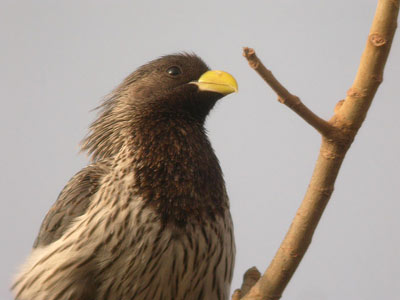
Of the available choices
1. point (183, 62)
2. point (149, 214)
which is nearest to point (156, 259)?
point (149, 214)

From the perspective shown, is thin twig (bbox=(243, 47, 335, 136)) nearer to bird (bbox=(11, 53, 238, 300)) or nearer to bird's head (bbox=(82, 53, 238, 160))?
bird (bbox=(11, 53, 238, 300))

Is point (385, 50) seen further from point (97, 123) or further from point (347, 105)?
point (97, 123)

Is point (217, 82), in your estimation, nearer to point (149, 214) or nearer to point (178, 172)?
point (178, 172)

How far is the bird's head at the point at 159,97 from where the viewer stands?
13.7 feet

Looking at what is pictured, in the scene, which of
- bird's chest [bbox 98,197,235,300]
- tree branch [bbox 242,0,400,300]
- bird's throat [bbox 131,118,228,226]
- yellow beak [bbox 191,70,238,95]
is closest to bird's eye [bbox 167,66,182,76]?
yellow beak [bbox 191,70,238,95]

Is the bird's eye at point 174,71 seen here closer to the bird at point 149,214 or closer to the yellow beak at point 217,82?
the bird at point 149,214

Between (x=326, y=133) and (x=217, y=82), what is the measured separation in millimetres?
1414

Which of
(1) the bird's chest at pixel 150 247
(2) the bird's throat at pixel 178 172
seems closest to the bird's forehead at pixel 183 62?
(2) the bird's throat at pixel 178 172

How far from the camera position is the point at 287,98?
2.61 m

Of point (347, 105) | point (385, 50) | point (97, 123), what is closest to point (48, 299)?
point (97, 123)

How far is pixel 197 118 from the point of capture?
14.1ft

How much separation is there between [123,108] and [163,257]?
140 cm

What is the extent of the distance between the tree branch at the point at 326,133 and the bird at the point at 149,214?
30.6 inches

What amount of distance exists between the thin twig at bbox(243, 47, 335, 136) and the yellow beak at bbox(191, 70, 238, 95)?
119 centimetres
